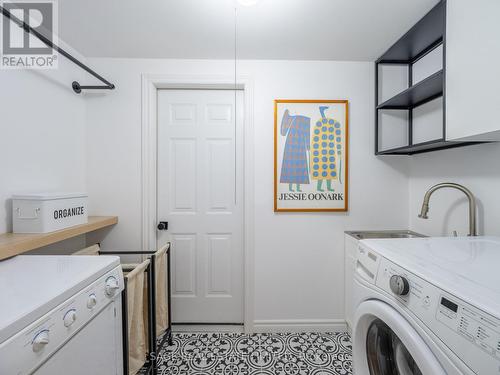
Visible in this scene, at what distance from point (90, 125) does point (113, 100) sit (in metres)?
0.27

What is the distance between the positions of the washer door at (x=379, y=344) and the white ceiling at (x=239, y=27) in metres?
1.56

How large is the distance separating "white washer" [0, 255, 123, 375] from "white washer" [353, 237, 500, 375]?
1.07 meters

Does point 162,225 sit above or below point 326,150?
below

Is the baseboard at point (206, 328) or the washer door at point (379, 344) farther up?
the washer door at point (379, 344)

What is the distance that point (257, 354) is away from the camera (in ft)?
5.43

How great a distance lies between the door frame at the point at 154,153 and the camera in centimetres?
183

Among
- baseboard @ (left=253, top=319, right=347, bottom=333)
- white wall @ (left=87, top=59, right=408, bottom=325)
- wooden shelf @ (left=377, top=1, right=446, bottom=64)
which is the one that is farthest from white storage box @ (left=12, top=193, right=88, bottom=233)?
wooden shelf @ (left=377, top=1, right=446, bottom=64)

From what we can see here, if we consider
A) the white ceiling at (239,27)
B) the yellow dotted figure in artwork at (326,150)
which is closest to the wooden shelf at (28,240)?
the white ceiling at (239,27)

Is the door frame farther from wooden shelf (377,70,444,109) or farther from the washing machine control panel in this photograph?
the washing machine control panel

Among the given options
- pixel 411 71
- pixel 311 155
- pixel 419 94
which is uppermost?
pixel 411 71

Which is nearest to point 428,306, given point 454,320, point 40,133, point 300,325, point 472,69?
point 454,320

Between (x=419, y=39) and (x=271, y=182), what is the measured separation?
1.40 m

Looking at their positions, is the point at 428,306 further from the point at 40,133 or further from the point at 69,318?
the point at 40,133

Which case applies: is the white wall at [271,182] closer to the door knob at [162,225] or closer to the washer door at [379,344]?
the door knob at [162,225]
